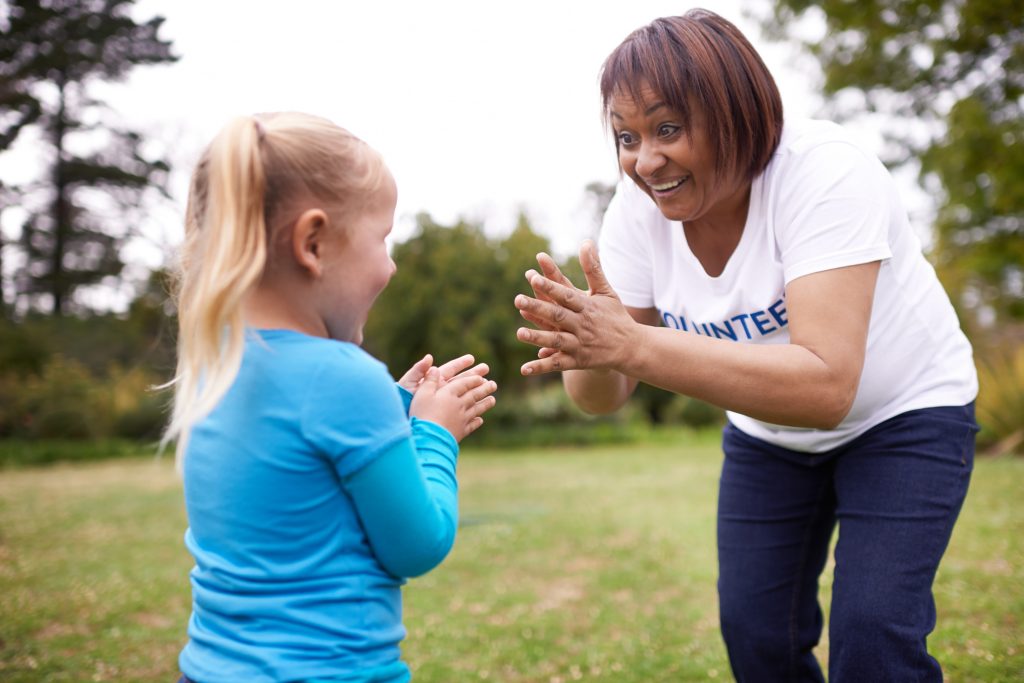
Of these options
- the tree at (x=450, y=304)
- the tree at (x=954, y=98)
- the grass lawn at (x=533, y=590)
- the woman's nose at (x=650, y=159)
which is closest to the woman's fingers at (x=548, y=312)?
the woman's nose at (x=650, y=159)

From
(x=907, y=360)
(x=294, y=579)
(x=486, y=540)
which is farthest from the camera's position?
(x=486, y=540)

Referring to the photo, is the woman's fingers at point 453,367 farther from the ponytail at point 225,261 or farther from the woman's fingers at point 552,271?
the ponytail at point 225,261

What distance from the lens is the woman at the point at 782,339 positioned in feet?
6.44

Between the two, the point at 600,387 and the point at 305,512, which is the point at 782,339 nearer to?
the point at 600,387

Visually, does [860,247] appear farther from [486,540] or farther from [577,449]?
[577,449]

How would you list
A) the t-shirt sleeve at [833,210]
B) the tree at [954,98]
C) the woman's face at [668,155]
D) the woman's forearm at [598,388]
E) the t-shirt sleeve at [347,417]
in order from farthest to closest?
the tree at [954,98] → the woman's forearm at [598,388] → the woman's face at [668,155] → the t-shirt sleeve at [833,210] → the t-shirt sleeve at [347,417]

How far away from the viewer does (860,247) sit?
2.05 metres

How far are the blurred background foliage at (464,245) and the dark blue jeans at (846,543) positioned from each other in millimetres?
3981

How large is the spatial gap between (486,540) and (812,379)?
6223 mm

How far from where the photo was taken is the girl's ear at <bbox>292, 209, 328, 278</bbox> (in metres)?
1.54

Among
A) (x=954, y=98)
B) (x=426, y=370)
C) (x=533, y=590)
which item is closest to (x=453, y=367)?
(x=426, y=370)

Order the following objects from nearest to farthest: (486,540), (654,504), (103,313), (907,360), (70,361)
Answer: (907,360) < (486,540) < (654,504) < (70,361) < (103,313)

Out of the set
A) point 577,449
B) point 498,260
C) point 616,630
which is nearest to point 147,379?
point 498,260

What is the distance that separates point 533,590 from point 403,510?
4826 millimetres
